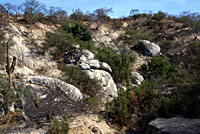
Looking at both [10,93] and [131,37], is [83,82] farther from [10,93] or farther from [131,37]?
[131,37]

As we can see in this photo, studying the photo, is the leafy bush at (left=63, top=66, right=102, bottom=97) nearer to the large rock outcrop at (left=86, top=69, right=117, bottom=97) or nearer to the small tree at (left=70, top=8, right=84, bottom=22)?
the large rock outcrop at (left=86, top=69, right=117, bottom=97)

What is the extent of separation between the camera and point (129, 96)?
20.0ft

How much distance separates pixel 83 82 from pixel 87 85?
1.40 feet

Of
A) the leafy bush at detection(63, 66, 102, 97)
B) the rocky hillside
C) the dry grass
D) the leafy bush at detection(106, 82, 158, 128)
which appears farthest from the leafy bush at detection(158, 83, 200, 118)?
the dry grass

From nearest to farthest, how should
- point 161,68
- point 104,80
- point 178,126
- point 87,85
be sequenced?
1. point 178,126
2. point 87,85
3. point 104,80
4. point 161,68

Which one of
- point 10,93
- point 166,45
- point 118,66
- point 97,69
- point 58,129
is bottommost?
point 58,129

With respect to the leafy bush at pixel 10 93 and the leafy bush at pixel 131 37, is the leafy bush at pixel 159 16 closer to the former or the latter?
the leafy bush at pixel 131 37

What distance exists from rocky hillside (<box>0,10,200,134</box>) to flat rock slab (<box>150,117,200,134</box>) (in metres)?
0.02

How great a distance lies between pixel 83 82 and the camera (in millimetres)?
8242

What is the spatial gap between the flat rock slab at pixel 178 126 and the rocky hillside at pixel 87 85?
21mm

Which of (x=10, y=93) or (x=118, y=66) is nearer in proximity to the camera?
(x=10, y=93)

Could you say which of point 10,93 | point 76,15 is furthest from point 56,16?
point 10,93

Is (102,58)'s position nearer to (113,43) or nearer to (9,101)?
(113,43)

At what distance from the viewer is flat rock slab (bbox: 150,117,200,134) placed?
3676mm
